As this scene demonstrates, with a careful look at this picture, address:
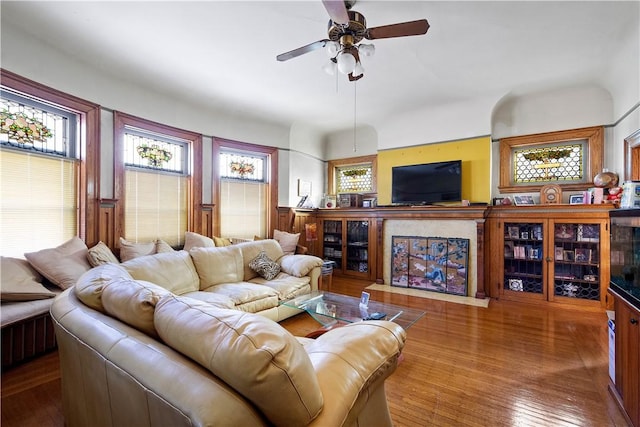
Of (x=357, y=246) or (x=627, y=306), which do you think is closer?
(x=627, y=306)

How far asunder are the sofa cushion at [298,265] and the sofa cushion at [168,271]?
1.12m

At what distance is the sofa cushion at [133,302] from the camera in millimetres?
1144

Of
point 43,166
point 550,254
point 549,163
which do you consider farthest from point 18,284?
point 549,163

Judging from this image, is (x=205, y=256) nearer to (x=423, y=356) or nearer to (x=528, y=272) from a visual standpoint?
(x=423, y=356)

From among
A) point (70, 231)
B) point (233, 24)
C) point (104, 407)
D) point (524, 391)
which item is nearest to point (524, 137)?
point (524, 391)

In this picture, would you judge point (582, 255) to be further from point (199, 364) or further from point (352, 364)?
point (199, 364)

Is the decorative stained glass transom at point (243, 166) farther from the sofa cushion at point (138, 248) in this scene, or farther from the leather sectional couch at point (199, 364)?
the leather sectional couch at point (199, 364)

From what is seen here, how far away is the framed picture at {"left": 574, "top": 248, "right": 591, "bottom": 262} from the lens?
378 centimetres

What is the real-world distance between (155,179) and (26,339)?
220 centimetres

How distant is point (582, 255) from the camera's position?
380 cm

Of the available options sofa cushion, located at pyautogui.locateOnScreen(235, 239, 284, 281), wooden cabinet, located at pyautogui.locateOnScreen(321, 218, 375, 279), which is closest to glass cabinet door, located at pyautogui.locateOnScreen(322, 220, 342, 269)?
wooden cabinet, located at pyautogui.locateOnScreen(321, 218, 375, 279)

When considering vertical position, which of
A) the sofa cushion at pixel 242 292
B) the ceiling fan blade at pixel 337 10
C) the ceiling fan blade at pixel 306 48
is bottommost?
the sofa cushion at pixel 242 292

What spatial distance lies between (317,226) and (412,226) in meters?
1.98

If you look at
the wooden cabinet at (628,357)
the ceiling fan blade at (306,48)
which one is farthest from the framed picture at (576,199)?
the ceiling fan blade at (306,48)
